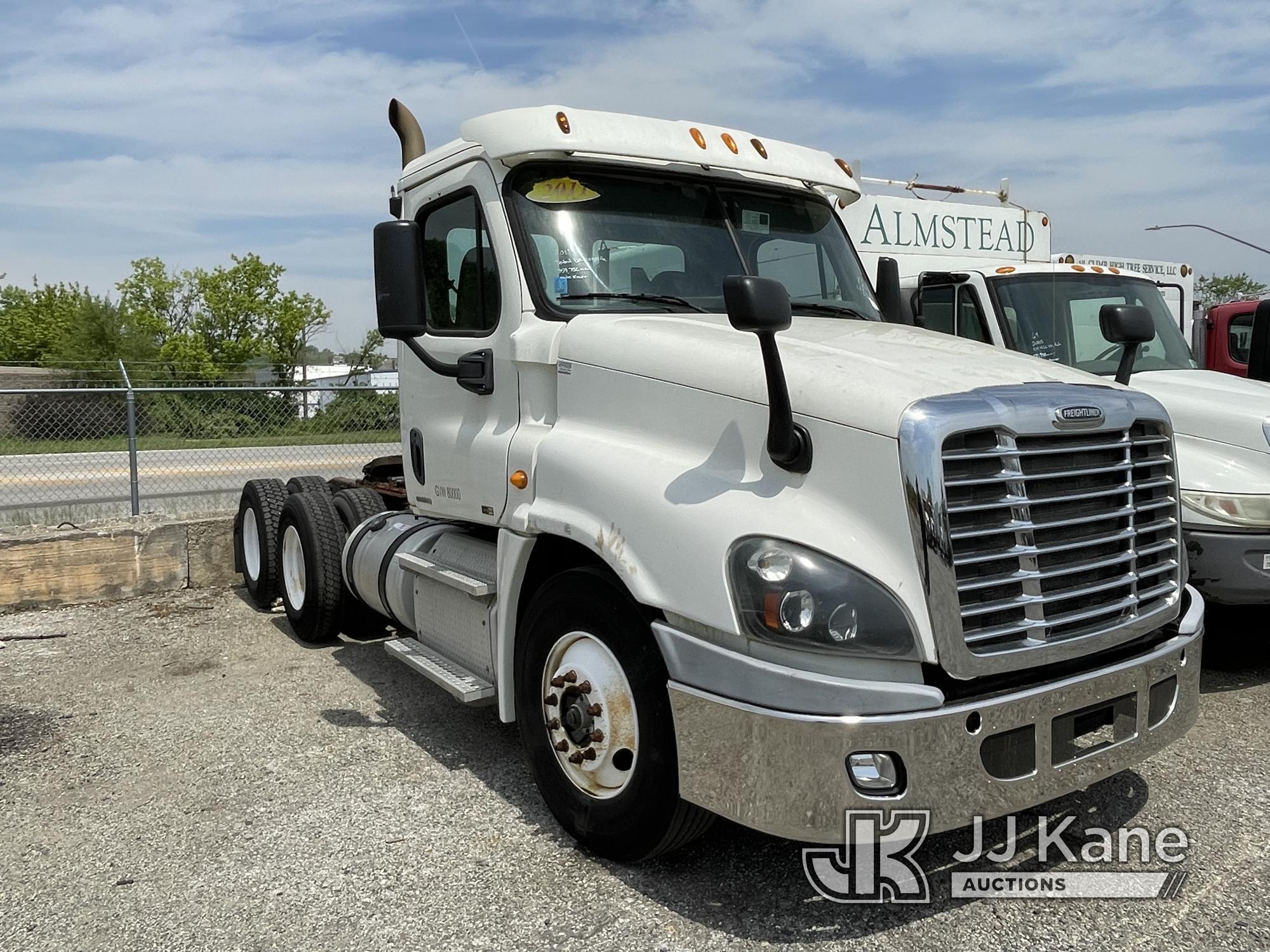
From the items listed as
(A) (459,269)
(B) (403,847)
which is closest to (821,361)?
(A) (459,269)

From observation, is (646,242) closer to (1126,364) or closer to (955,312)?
(1126,364)

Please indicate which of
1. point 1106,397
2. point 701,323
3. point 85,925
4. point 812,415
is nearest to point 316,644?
→ point 85,925

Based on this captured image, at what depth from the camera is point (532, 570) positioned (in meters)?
4.00

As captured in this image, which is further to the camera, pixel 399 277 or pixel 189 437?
pixel 189 437

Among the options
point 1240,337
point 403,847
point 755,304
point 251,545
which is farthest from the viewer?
point 1240,337

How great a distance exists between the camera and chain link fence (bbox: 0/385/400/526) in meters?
10.1

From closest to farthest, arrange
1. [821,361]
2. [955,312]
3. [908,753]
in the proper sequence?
[908,753] < [821,361] < [955,312]

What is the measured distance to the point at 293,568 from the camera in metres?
7.01

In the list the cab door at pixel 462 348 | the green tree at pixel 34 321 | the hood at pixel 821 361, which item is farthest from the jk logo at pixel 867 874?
the green tree at pixel 34 321

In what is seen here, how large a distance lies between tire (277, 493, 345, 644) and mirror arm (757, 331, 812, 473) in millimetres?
3976

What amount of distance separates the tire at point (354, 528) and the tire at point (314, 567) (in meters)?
0.04

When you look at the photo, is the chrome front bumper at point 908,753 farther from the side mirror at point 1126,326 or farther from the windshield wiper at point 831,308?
the windshield wiper at point 831,308

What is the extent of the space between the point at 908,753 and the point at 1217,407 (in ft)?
12.5

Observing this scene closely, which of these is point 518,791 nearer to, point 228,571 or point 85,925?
point 85,925
